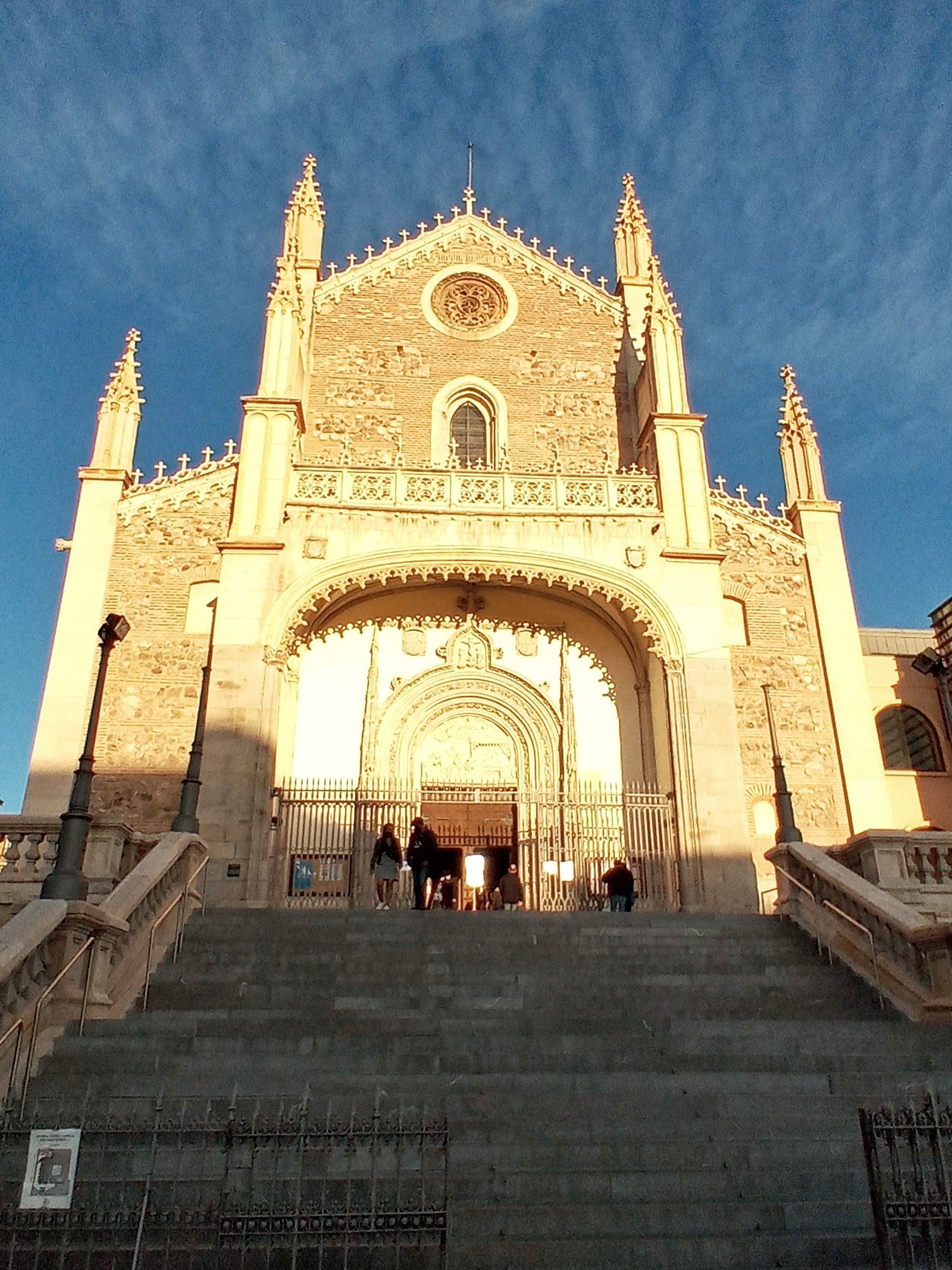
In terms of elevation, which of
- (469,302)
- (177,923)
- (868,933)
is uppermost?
(469,302)

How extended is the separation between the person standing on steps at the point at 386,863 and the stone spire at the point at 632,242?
16.5 meters

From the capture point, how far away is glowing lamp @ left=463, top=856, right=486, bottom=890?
17.9 m

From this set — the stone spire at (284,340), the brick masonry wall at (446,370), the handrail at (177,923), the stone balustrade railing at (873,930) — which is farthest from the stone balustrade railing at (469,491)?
the stone balustrade railing at (873,930)

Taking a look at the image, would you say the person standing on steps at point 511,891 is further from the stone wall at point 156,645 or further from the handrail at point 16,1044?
the handrail at point 16,1044

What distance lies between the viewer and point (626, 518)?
61.8ft

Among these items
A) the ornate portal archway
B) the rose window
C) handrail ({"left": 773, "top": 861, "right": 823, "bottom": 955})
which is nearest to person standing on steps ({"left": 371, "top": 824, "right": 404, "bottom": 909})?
the ornate portal archway

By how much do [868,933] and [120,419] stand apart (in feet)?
57.0

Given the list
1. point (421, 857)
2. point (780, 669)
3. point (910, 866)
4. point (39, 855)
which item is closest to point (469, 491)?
point (780, 669)

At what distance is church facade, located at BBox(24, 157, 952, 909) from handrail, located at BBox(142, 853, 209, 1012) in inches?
84.6

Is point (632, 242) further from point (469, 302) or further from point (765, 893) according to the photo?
point (765, 893)

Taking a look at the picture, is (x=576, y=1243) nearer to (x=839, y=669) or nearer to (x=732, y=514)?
(x=839, y=669)

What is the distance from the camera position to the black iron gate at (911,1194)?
5043 mm

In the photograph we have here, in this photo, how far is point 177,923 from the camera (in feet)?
37.4

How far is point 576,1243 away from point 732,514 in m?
17.1
